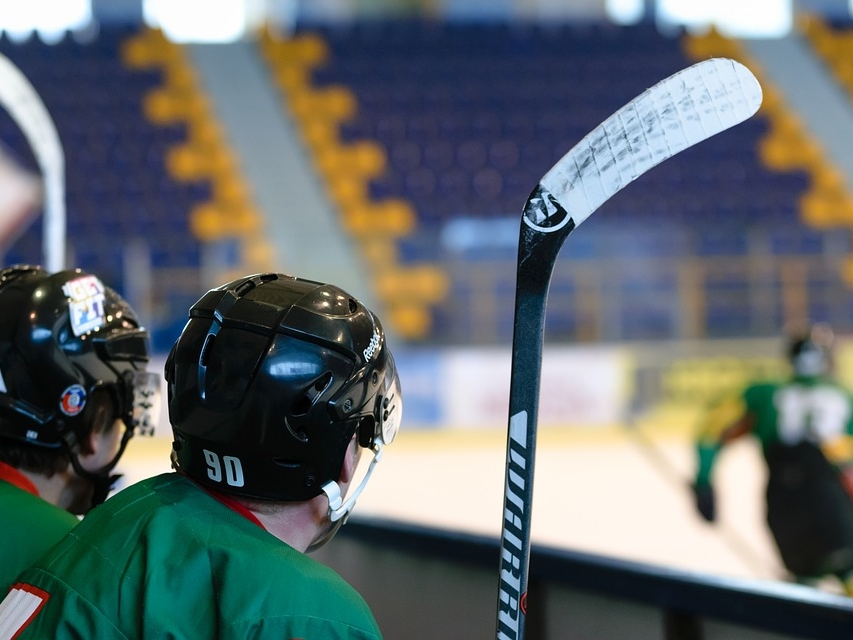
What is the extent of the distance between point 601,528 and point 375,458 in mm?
5416

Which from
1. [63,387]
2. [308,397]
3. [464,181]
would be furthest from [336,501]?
[464,181]

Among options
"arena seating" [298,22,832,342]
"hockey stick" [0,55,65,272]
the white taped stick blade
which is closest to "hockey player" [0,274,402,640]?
the white taped stick blade

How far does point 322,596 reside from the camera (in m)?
1.04

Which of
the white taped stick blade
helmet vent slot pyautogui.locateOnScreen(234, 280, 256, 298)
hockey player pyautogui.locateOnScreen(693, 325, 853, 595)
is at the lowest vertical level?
hockey player pyautogui.locateOnScreen(693, 325, 853, 595)

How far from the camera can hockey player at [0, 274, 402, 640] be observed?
1.03m

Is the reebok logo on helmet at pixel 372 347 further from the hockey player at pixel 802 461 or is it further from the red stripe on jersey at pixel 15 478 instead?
the hockey player at pixel 802 461

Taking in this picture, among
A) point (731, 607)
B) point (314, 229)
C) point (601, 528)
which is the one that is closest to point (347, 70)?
point (314, 229)

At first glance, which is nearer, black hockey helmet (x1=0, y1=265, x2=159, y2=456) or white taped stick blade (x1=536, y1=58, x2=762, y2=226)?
white taped stick blade (x1=536, y1=58, x2=762, y2=226)

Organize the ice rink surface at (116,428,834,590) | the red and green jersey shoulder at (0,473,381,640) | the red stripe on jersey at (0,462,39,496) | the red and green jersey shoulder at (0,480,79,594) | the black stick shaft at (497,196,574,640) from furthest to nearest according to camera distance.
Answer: the ice rink surface at (116,428,834,590) < the red stripe on jersey at (0,462,39,496) < the red and green jersey shoulder at (0,480,79,594) < the black stick shaft at (497,196,574,640) < the red and green jersey shoulder at (0,473,381,640)

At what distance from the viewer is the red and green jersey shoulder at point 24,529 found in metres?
1.44

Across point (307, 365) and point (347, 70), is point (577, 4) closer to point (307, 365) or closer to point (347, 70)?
point (347, 70)

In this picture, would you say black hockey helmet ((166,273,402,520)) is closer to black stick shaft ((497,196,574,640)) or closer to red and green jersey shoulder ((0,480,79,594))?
black stick shaft ((497,196,574,640))

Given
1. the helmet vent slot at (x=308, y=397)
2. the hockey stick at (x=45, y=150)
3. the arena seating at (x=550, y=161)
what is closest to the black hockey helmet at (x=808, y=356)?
the hockey stick at (x=45, y=150)

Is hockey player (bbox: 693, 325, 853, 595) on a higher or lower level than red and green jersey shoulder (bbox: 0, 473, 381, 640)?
lower
